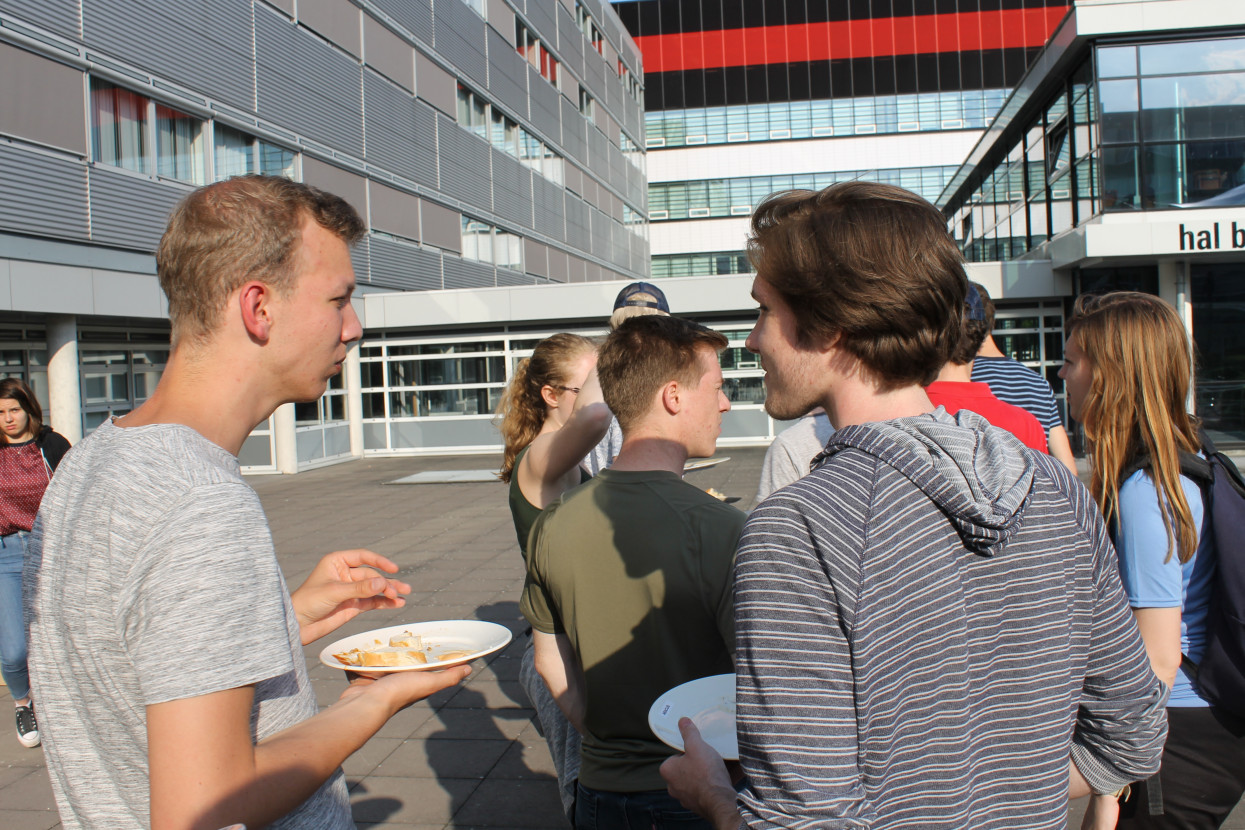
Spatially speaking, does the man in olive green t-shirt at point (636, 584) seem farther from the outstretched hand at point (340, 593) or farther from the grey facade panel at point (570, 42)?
the grey facade panel at point (570, 42)

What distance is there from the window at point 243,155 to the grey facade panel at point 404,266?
319cm

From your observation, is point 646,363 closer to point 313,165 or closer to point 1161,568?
point 1161,568

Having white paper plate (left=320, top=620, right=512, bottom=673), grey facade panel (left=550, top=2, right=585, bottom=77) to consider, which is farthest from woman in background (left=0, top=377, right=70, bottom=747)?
grey facade panel (left=550, top=2, right=585, bottom=77)

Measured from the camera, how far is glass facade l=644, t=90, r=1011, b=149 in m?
39.7

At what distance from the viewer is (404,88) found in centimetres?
2141

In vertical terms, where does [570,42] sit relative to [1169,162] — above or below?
above

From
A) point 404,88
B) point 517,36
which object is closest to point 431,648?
point 404,88

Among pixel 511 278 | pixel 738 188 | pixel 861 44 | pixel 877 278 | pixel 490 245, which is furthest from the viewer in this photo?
pixel 738 188

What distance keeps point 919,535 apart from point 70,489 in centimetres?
123

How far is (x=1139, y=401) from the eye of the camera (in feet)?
7.92

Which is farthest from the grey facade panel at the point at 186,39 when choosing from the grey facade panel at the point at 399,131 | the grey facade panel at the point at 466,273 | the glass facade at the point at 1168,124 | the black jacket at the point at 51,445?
the glass facade at the point at 1168,124

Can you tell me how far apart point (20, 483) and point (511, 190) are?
2331cm

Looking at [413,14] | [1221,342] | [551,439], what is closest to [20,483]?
[551,439]

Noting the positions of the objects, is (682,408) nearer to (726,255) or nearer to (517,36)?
(517,36)
